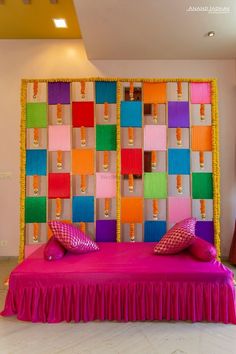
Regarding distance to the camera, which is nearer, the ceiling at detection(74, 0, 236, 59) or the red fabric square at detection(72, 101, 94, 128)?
the ceiling at detection(74, 0, 236, 59)

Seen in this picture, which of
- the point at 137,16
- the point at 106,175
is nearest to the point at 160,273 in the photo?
the point at 106,175

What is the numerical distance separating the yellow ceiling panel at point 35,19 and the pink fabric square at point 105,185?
1.79 m

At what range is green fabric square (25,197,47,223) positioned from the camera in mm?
3148

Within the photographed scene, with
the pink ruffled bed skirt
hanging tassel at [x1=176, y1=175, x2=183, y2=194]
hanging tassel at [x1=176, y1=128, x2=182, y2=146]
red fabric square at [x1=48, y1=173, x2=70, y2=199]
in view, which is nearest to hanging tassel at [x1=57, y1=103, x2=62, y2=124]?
red fabric square at [x1=48, y1=173, x2=70, y2=199]

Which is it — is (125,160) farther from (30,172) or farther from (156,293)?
(156,293)

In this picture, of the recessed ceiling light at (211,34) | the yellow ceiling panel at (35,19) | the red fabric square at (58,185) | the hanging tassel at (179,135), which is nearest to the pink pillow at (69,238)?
the red fabric square at (58,185)

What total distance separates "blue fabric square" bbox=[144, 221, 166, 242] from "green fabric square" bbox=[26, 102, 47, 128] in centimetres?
171

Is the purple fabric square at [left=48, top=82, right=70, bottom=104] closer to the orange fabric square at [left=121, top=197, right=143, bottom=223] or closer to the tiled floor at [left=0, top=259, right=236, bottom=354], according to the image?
the orange fabric square at [left=121, top=197, right=143, bottom=223]

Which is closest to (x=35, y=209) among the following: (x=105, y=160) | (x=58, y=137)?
(x=58, y=137)

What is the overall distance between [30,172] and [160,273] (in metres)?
1.91

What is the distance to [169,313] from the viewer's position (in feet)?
6.86

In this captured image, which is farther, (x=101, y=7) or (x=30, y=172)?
(x=30, y=172)

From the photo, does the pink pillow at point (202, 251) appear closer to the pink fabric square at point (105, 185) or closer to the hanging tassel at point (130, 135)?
the pink fabric square at point (105, 185)

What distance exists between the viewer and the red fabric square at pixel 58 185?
3.15 m
